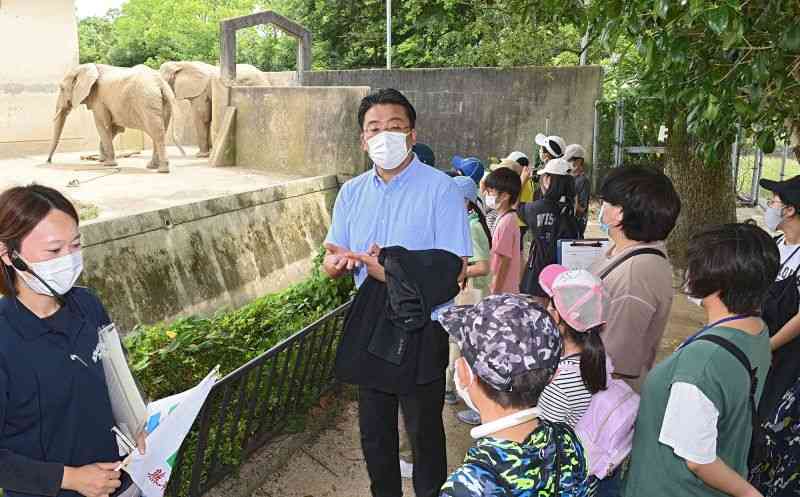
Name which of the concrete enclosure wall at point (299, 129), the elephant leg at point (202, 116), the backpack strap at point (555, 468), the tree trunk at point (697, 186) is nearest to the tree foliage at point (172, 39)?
the elephant leg at point (202, 116)

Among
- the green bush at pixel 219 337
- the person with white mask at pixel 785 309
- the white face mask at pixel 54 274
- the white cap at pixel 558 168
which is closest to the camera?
the white face mask at pixel 54 274

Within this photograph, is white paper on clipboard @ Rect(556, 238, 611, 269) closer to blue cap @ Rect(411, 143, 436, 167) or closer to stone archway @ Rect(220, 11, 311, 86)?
blue cap @ Rect(411, 143, 436, 167)

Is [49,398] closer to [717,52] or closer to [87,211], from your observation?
[717,52]

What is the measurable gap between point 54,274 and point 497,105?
35.2ft

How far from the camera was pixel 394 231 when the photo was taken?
275 cm

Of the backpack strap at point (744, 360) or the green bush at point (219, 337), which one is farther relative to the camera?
the green bush at point (219, 337)

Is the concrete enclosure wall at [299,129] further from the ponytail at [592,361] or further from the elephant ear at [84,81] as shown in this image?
the ponytail at [592,361]

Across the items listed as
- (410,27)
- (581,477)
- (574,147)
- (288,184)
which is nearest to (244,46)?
(410,27)

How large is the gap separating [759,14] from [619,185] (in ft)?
3.69

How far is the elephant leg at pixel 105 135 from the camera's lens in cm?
979

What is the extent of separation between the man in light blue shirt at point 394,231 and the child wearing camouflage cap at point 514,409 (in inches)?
41.0

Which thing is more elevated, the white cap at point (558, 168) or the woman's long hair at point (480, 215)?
the white cap at point (558, 168)

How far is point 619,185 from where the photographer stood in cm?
268

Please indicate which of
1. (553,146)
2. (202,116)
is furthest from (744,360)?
(202,116)
